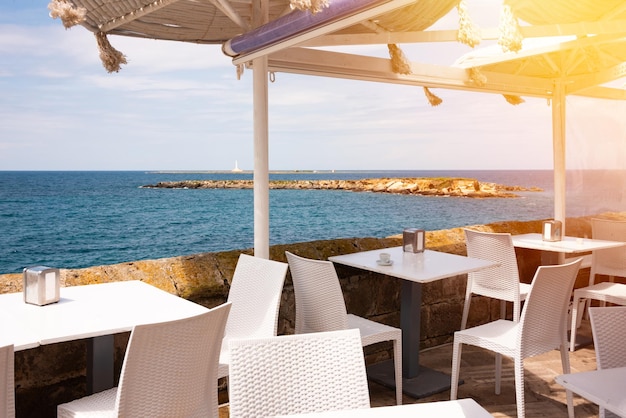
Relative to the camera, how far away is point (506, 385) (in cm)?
354

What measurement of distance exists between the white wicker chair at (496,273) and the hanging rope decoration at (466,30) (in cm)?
137

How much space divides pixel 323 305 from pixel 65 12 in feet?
6.08

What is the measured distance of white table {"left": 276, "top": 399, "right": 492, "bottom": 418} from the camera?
4.53 ft

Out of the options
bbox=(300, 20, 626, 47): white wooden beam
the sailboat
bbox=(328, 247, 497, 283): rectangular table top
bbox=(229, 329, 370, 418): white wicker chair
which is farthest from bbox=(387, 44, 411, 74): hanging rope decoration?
the sailboat

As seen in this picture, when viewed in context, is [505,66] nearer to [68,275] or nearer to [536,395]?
[536,395]

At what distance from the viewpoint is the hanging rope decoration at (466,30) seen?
301 cm

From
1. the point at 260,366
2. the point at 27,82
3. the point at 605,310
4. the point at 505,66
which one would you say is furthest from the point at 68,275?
the point at 27,82

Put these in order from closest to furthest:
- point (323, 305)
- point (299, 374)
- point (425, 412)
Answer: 1. point (425, 412)
2. point (299, 374)
3. point (323, 305)

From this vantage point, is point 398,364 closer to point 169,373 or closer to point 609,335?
point 609,335

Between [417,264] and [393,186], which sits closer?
[417,264]

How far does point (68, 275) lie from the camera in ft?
9.93

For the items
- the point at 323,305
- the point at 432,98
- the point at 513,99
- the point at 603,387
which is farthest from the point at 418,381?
the point at 513,99

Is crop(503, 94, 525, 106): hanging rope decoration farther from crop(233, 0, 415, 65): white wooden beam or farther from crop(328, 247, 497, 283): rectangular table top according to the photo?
crop(233, 0, 415, 65): white wooden beam

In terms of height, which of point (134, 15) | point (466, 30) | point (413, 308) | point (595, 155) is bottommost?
point (413, 308)
